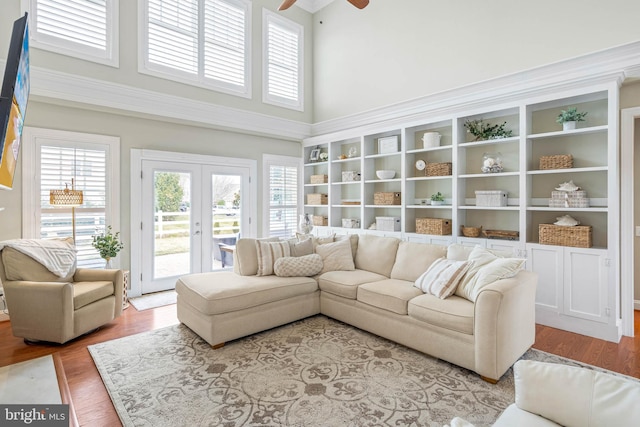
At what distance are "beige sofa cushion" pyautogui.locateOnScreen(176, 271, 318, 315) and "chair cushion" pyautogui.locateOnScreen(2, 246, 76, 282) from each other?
127 centimetres

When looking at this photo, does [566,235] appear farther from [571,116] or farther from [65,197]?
[65,197]

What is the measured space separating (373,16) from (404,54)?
1024 mm

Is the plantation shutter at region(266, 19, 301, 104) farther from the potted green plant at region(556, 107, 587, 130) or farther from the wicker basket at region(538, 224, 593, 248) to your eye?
the wicker basket at region(538, 224, 593, 248)

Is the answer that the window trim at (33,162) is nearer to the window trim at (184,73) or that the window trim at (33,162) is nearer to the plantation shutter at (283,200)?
the window trim at (184,73)

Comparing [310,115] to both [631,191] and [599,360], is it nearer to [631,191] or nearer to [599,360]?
[631,191]

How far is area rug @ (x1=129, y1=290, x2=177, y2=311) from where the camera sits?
4336 mm

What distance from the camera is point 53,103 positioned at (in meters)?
4.07

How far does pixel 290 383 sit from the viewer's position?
2.48 metres

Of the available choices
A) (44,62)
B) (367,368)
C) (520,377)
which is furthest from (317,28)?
(520,377)

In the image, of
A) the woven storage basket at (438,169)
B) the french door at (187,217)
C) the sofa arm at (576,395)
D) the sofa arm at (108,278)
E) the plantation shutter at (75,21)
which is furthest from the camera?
the french door at (187,217)

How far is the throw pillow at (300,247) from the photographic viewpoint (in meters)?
4.10

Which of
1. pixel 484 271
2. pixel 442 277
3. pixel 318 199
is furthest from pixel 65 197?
pixel 484 271

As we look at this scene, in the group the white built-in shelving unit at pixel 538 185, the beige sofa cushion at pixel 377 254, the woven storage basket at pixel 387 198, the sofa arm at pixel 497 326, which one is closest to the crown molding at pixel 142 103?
the white built-in shelving unit at pixel 538 185

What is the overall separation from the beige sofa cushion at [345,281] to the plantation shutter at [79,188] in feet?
10.1
